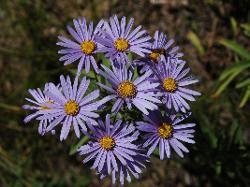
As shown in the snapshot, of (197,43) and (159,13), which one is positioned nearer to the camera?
(197,43)

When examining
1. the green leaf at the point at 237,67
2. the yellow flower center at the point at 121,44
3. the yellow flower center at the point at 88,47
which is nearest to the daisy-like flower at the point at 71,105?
the yellow flower center at the point at 88,47

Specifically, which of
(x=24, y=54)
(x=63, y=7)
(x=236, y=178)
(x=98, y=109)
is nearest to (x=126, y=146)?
(x=98, y=109)

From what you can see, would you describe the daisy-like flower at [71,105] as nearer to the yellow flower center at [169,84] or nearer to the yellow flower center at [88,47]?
the yellow flower center at [88,47]

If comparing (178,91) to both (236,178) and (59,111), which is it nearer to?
(59,111)

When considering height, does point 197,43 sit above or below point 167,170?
above

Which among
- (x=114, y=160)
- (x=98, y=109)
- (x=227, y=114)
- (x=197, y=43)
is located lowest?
(x=114, y=160)

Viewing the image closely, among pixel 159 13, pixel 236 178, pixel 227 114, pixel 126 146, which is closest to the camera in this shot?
pixel 126 146

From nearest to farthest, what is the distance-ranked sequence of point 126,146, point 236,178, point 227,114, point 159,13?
point 126,146
point 236,178
point 227,114
point 159,13
